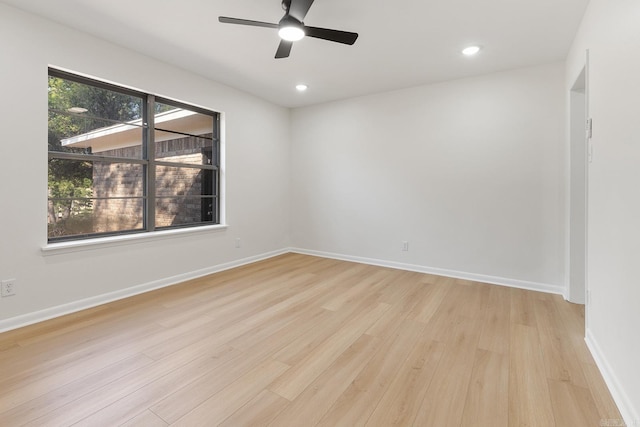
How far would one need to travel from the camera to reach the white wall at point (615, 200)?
1384mm

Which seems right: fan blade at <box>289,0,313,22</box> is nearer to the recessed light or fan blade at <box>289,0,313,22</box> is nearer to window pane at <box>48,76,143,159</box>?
the recessed light

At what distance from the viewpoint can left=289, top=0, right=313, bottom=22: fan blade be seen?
6.48 feet

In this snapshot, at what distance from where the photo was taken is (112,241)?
2.96 meters

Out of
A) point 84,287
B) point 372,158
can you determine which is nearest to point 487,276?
point 372,158

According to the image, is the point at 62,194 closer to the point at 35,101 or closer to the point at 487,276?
the point at 35,101

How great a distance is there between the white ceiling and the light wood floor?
2567 mm

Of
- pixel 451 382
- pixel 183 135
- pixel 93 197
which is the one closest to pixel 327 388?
pixel 451 382

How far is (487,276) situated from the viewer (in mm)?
3666

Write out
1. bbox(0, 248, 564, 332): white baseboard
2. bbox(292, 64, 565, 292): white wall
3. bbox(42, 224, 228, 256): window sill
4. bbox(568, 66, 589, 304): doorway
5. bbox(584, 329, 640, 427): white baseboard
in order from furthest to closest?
1. bbox(292, 64, 565, 292): white wall
2. bbox(568, 66, 589, 304): doorway
3. bbox(42, 224, 228, 256): window sill
4. bbox(0, 248, 564, 332): white baseboard
5. bbox(584, 329, 640, 427): white baseboard

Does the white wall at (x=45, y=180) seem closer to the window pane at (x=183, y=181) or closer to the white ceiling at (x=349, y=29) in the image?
the white ceiling at (x=349, y=29)

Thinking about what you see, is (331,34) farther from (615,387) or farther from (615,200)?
(615,387)

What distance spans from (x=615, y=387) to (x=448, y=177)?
270cm

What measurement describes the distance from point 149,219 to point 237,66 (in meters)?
2.07

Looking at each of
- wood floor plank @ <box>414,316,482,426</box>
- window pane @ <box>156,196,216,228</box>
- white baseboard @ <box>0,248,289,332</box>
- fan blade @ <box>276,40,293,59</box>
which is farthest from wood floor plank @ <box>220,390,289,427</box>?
window pane @ <box>156,196,216,228</box>
